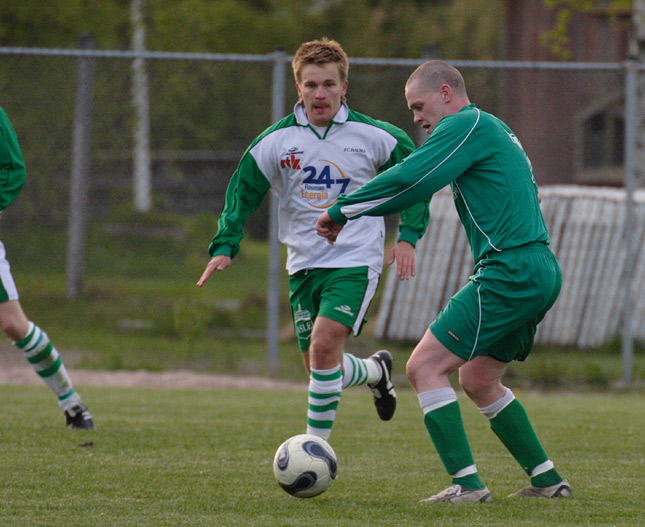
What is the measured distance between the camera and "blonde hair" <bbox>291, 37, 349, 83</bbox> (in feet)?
16.6

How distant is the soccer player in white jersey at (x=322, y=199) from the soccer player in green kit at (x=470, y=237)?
795 mm

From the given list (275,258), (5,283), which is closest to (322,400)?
(5,283)

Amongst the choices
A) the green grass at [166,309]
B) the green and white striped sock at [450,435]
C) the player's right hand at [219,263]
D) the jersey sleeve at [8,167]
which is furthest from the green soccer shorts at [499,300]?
the green grass at [166,309]

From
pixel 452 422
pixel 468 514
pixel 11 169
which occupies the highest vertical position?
pixel 11 169

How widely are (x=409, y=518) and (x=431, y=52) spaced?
21.5 feet

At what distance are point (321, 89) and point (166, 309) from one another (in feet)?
18.2

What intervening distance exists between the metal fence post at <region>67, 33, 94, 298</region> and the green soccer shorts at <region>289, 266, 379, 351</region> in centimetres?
526

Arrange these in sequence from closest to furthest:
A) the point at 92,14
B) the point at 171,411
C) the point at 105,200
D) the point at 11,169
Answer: the point at 11,169 → the point at 171,411 → the point at 105,200 → the point at 92,14

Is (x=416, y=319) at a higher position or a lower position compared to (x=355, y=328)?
lower

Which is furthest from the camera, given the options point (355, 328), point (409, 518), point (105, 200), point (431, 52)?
point (105, 200)

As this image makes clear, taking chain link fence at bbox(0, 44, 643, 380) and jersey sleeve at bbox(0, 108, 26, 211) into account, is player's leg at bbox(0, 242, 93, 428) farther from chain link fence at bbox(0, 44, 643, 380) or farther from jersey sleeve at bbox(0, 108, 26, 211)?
chain link fence at bbox(0, 44, 643, 380)

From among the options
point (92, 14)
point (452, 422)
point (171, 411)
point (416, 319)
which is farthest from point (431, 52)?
point (92, 14)

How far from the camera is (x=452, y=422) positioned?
4160 millimetres

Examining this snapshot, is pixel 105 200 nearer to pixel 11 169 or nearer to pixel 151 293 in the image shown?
pixel 151 293
